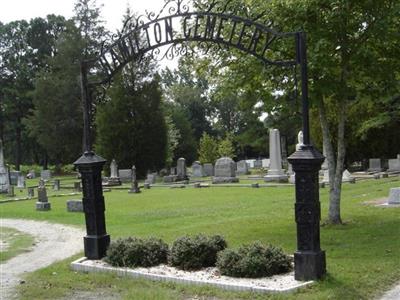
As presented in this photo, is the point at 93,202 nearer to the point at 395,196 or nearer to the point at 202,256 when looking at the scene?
the point at 202,256

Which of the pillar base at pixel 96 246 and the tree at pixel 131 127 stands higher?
the tree at pixel 131 127

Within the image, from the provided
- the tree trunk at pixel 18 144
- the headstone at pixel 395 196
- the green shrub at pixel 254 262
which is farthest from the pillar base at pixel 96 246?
the tree trunk at pixel 18 144

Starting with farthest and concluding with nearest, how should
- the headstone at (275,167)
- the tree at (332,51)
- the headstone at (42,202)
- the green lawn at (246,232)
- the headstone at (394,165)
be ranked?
the headstone at (394,165) → the headstone at (275,167) → the headstone at (42,202) → the tree at (332,51) → the green lawn at (246,232)

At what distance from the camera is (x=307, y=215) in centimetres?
722

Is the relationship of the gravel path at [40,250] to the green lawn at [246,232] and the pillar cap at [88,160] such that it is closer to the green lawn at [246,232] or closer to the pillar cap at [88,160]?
the green lawn at [246,232]

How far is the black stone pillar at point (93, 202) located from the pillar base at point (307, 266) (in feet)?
12.4

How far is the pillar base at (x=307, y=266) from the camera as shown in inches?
281

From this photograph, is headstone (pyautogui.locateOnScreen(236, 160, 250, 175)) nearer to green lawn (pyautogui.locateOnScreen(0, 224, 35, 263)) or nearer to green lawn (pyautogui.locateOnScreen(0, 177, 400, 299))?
green lawn (pyautogui.locateOnScreen(0, 177, 400, 299))

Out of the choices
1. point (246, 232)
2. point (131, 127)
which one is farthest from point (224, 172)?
point (246, 232)

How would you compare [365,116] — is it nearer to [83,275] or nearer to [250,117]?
[250,117]

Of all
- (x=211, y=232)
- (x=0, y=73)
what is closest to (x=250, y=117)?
(x=0, y=73)

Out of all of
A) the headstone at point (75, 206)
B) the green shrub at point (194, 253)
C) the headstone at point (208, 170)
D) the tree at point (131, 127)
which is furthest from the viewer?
the tree at point (131, 127)

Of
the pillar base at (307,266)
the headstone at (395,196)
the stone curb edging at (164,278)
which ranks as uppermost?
the headstone at (395,196)

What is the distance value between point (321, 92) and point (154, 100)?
123 feet
